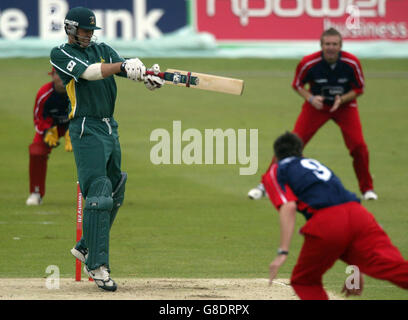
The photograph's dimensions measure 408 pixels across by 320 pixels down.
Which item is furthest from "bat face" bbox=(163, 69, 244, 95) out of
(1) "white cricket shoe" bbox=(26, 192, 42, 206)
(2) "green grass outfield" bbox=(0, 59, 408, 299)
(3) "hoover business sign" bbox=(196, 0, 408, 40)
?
(3) "hoover business sign" bbox=(196, 0, 408, 40)

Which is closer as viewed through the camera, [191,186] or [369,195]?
[369,195]

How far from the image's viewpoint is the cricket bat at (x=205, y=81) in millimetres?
8516

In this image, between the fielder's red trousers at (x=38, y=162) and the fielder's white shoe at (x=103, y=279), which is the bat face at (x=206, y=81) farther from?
the fielder's red trousers at (x=38, y=162)

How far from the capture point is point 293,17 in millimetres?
28047

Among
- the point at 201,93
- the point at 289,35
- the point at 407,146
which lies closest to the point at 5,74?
the point at 201,93

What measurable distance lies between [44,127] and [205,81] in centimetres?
542

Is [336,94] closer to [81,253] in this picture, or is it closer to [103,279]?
[81,253]

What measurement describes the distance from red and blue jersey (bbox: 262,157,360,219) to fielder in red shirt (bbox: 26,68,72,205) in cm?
651

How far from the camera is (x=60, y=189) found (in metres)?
15.0

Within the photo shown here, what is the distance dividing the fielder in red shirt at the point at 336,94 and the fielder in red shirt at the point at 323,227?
6.32m

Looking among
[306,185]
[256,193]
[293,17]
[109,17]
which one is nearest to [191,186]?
[256,193]

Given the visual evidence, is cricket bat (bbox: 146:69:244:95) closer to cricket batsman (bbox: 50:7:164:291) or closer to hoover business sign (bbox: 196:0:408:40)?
cricket batsman (bbox: 50:7:164:291)

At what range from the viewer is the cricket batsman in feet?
27.7
